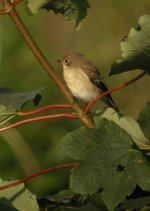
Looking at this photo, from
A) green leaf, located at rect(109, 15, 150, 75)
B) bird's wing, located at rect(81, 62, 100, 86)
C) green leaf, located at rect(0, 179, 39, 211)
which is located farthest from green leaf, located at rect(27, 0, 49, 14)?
bird's wing, located at rect(81, 62, 100, 86)

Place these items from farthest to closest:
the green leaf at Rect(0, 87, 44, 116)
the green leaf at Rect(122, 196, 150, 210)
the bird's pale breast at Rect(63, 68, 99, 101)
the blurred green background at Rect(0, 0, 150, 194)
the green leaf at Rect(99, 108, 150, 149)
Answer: the blurred green background at Rect(0, 0, 150, 194) < the bird's pale breast at Rect(63, 68, 99, 101) < the green leaf at Rect(0, 87, 44, 116) < the green leaf at Rect(99, 108, 150, 149) < the green leaf at Rect(122, 196, 150, 210)

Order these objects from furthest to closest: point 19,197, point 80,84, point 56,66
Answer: point 56,66 → point 80,84 → point 19,197

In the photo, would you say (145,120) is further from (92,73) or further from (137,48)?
(92,73)

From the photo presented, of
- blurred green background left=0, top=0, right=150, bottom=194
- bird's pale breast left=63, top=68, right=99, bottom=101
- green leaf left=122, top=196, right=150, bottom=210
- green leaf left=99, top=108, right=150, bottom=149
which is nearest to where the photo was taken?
green leaf left=122, top=196, right=150, bottom=210

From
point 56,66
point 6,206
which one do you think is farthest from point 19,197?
point 56,66

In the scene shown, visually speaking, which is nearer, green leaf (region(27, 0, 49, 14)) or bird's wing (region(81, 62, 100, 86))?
green leaf (region(27, 0, 49, 14))

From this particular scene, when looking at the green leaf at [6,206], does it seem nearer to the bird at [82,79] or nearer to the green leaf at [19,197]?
the green leaf at [19,197]

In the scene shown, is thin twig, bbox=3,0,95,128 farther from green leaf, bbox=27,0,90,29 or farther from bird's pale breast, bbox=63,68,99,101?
bird's pale breast, bbox=63,68,99,101
